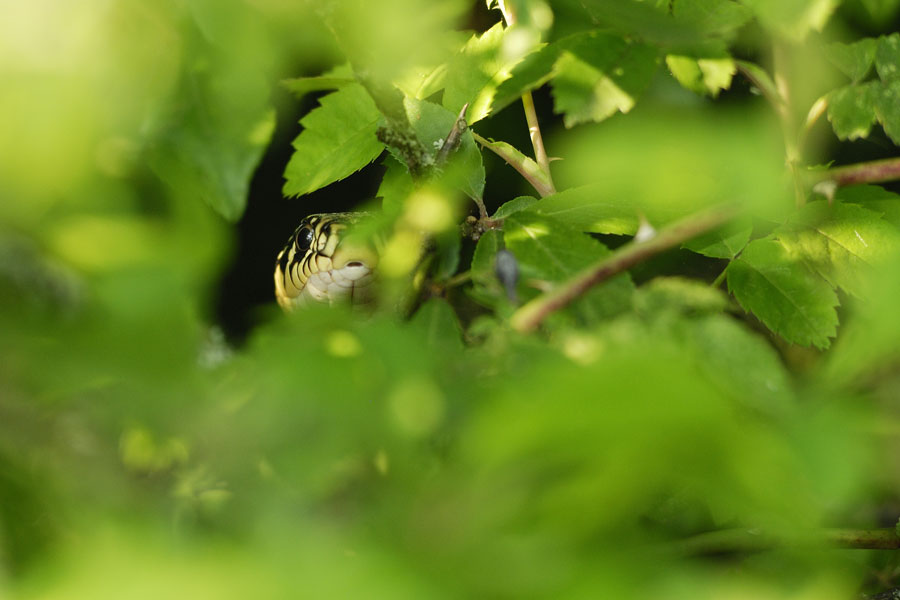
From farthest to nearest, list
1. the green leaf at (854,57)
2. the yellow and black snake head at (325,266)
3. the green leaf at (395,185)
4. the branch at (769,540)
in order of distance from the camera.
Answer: the yellow and black snake head at (325,266) → the green leaf at (854,57) → the green leaf at (395,185) → the branch at (769,540)

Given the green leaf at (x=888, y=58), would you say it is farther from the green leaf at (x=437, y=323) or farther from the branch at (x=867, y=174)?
the green leaf at (x=437, y=323)

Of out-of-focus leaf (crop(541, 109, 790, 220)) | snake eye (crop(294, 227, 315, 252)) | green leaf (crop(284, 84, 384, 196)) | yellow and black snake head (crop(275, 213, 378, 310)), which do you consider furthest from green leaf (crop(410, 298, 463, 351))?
snake eye (crop(294, 227, 315, 252))

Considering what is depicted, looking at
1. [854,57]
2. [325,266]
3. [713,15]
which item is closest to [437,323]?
[713,15]

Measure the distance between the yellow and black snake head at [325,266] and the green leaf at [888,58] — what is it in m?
0.75

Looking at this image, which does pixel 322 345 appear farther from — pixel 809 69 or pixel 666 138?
pixel 809 69

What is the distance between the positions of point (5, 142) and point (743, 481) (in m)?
0.27

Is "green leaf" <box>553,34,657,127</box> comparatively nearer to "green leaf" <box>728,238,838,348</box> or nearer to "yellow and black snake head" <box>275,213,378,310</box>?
"green leaf" <box>728,238,838,348</box>

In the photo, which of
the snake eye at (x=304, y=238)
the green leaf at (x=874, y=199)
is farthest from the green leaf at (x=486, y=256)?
the snake eye at (x=304, y=238)

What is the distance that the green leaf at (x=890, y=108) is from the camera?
0.60 metres

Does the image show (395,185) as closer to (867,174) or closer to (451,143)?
(451,143)

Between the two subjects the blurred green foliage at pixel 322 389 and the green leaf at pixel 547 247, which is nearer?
the blurred green foliage at pixel 322 389

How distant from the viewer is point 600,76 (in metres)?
0.52

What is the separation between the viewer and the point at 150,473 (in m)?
0.29

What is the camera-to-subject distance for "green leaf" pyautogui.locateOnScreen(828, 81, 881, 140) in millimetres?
623
